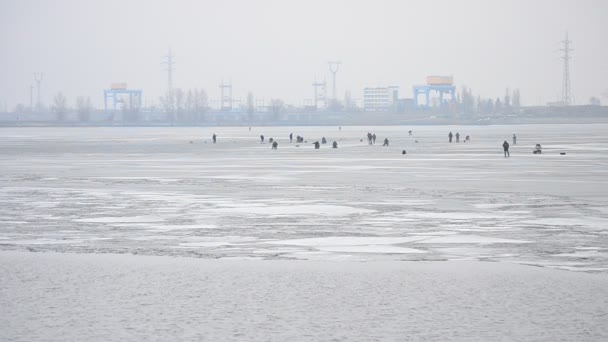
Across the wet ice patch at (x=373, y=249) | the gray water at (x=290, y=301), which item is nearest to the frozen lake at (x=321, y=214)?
the wet ice patch at (x=373, y=249)

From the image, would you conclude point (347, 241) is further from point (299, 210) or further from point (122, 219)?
point (122, 219)

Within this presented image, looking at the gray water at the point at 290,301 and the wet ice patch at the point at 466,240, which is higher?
the wet ice patch at the point at 466,240

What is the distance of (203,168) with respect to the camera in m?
40.0

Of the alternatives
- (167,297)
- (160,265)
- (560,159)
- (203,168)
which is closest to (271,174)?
(203,168)

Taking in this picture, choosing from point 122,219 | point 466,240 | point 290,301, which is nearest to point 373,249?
point 466,240

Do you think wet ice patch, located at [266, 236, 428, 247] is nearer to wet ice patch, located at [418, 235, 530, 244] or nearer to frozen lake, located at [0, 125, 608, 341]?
frozen lake, located at [0, 125, 608, 341]

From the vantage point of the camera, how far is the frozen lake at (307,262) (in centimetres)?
1009

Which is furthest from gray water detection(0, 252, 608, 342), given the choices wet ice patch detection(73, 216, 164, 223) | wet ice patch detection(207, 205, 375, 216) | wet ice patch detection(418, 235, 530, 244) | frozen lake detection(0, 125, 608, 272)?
wet ice patch detection(207, 205, 375, 216)

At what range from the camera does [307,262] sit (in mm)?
14117

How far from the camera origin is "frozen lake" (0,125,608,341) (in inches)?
397

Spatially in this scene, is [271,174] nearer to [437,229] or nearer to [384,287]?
[437,229]

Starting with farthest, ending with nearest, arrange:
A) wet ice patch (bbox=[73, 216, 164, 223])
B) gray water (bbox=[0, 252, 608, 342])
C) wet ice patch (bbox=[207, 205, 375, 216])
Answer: wet ice patch (bbox=[207, 205, 375, 216]), wet ice patch (bbox=[73, 216, 164, 223]), gray water (bbox=[0, 252, 608, 342])

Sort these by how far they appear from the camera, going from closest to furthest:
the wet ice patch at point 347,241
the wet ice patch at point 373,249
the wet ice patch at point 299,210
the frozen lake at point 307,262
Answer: the frozen lake at point 307,262 < the wet ice patch at point 373,249 < the wet ice patch at point 347,241 < the wet ice patch at point 299,210

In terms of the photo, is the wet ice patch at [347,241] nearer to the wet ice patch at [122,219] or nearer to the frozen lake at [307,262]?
the frozen lake at [307,262]
